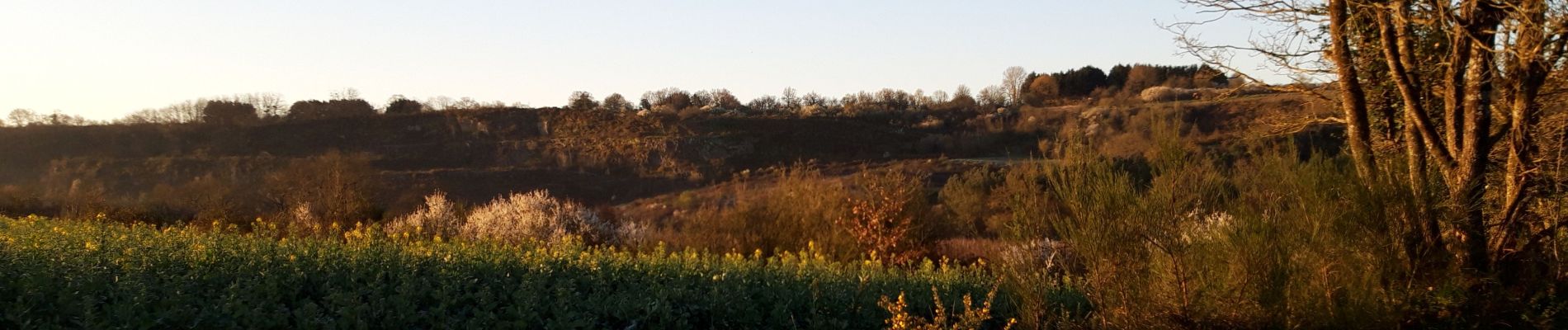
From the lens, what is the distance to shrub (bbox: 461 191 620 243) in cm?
1281

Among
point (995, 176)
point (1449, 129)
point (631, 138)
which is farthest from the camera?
point (631, 138)

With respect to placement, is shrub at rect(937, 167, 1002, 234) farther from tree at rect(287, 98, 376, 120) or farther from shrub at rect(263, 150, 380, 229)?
tree at rect(287, 98, 376, 120)

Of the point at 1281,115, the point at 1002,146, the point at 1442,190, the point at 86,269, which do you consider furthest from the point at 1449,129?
the point at 1002,146

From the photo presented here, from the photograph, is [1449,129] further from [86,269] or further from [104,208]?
[104,208]

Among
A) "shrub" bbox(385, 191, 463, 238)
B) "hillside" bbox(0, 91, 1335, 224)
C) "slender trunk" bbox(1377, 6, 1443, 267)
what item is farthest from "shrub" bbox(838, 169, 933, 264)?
"hillside" bbox(0, 91, 1335, 224)

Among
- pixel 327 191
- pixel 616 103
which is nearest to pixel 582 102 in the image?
pixel 616 103

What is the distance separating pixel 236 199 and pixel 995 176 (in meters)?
17.4

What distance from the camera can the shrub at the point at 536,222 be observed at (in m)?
12.8

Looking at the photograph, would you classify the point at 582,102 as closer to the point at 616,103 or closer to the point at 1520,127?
the point at 616,103

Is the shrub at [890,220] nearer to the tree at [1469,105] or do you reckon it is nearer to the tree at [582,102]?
the tree at [1469,105]

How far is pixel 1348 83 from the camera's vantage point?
19.2 ft

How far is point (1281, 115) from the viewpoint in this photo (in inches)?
275

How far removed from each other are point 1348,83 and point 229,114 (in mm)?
55593

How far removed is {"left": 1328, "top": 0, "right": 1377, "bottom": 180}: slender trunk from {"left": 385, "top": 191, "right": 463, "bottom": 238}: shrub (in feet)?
32.3
